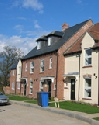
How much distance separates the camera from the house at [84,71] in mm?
22547

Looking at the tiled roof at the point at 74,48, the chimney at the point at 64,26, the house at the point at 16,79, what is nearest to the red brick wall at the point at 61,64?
the tiled roof at the point at 74,48

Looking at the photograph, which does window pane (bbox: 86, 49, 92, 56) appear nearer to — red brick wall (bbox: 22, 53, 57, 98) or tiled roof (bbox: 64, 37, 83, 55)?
tiled roof (bbox: 64, 37, 83, 55)

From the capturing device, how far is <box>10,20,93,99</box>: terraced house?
27.9 meters

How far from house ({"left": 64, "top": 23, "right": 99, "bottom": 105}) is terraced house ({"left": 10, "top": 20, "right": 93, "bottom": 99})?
2.54 feet

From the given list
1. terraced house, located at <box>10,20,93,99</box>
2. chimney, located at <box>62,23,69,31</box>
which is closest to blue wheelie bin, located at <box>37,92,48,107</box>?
terraced house, located at <box>10,20,93,99</box>

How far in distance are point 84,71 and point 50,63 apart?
665 cm

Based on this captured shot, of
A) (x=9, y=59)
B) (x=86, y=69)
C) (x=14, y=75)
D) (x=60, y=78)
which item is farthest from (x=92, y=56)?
(x=9, y=59)

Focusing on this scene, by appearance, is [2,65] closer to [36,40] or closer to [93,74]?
[36,40]

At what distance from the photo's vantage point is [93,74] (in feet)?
74.4

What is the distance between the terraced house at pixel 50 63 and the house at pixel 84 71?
2.54 ft

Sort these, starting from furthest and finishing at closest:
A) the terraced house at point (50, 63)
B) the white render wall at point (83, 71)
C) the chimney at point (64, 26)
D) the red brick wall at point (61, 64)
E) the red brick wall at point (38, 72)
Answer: the chimney at point (64, 26), the red brick wall at point (38, 72), the terraced house at point (50, 63), the red brick wall at point (61, 64), the white render wall at point (83, 71)

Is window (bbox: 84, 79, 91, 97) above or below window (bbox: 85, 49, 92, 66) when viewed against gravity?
below

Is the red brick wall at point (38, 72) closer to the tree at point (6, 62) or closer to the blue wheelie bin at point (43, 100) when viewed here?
the blue wheelie bin at point (43, 100)

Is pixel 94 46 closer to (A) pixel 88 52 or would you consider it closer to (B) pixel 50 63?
(A) pixel 88 52
